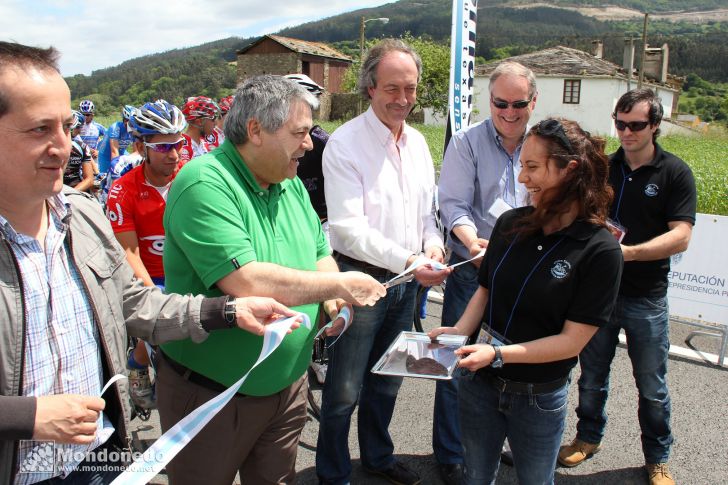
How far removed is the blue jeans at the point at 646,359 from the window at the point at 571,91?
63386 mm

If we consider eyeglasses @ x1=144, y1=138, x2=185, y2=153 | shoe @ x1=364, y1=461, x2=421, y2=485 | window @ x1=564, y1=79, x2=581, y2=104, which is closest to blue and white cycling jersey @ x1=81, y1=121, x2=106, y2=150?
eyeglasses @ x1=144, y1=138, x2=185, y2=153

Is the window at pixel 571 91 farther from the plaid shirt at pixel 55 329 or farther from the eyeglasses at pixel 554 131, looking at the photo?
the plaid shirt at pixel 55 329

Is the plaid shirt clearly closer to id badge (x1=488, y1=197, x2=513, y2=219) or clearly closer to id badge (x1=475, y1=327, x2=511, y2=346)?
id badge (x1=475, y1=327, x2=511, y2=346)

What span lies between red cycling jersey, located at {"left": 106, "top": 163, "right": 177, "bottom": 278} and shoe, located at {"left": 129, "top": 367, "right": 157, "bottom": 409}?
83 centimetres

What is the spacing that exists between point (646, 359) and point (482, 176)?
152 centimetres

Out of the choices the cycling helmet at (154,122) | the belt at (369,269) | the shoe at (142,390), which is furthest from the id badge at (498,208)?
the shoe at (142,390)

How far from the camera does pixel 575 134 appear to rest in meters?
2.19

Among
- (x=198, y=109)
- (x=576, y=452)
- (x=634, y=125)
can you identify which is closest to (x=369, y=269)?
(x=634, y=125)

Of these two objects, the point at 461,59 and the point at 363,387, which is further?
the point at 461,59

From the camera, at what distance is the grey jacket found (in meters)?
1.50

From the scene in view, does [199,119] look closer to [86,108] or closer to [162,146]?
[162,146]

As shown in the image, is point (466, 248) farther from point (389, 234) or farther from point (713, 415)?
point (713, 415)

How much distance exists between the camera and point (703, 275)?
5309 millimetres

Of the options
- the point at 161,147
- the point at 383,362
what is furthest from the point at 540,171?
the point at 161,147
